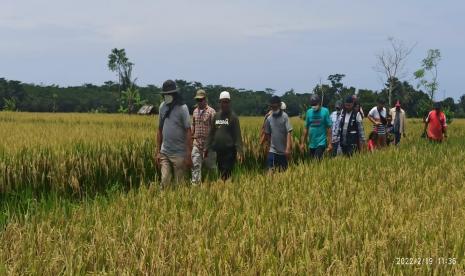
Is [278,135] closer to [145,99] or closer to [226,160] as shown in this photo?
[226,160]

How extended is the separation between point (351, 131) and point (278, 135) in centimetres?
230

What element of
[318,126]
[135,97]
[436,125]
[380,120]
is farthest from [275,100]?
[135,97]

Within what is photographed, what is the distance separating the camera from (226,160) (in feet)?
25.7

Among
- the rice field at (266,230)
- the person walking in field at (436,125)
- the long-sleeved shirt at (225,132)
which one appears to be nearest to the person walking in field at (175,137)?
the long-sleeved shirt at (225,132)

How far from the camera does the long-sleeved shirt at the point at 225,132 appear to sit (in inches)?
304

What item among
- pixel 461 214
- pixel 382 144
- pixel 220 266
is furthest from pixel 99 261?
pixel 382 144

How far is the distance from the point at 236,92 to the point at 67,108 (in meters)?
43.2

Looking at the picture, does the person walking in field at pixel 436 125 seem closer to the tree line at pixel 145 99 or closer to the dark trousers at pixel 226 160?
the dark trousers at pixel 226 160

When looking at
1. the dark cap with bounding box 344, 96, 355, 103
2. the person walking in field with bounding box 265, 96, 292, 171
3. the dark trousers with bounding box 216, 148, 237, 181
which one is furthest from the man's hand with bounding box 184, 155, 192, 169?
the dark cap with bounding box 344, 96, 355, 103

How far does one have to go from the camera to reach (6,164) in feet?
22.2

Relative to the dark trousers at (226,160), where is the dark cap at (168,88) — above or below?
above

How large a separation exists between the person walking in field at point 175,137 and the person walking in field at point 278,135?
192 cm

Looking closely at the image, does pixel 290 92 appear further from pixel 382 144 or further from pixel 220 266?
pixel 220 266

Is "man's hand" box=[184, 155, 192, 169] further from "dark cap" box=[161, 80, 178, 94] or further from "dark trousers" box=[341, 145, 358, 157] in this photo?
"dark trousers" box=[341, 145, 358, 157]
